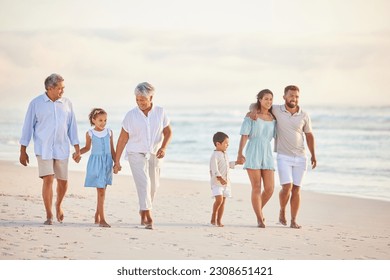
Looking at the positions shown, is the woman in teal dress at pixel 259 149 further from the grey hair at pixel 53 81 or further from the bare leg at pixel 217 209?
the grey hair at pixel 53 81

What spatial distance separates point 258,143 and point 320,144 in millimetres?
12816

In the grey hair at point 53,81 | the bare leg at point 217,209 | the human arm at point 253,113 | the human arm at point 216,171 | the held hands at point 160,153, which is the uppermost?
the grey hair at point 53,81

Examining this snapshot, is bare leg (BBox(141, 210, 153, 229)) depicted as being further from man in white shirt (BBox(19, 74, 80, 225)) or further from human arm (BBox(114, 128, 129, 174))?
man in white shirt (BBox(19, 74, 80, 225))

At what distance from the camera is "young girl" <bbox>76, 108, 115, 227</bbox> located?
21.3 feet

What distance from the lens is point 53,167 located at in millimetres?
6512

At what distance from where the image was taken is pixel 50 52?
2445 cm

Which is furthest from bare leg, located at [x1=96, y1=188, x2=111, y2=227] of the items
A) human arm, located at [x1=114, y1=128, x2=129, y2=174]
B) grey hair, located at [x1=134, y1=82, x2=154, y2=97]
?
grey hair, located at [x1=134, y1=82, x2=154, y2=97]

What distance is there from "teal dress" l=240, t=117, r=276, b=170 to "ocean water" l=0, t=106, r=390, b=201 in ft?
10.4

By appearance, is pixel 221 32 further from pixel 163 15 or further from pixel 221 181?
pixel 221 181

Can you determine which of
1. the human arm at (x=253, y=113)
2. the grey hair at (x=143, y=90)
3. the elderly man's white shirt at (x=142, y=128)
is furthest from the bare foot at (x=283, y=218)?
the grey hair at (x=143, y=90)

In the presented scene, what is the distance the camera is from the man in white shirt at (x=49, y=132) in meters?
6.36

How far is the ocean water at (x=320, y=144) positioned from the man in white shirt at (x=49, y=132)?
14.9ft

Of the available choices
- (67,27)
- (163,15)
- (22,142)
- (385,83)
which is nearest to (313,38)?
(385,83)
